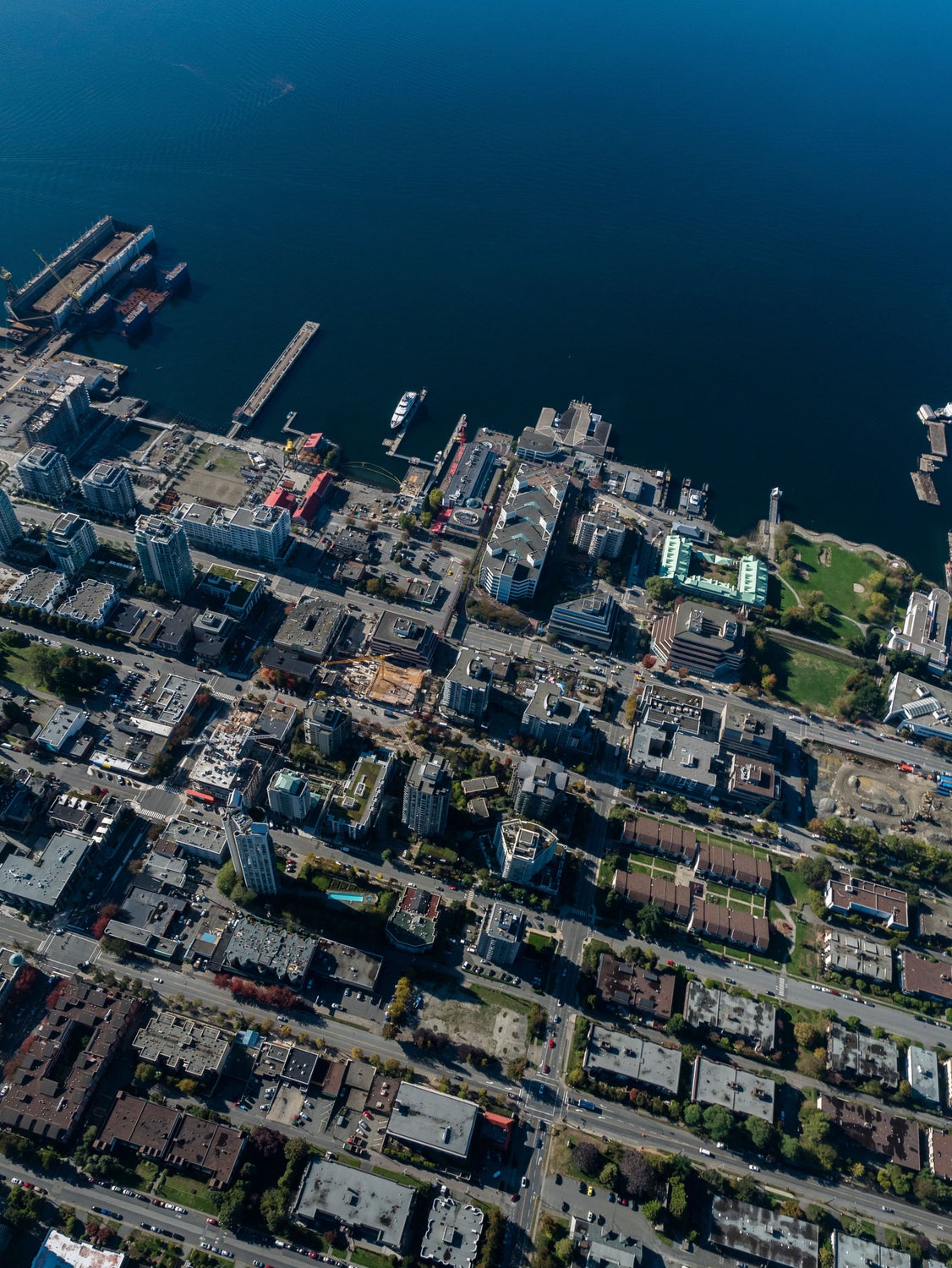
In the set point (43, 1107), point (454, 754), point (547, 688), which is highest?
point (547, 688)

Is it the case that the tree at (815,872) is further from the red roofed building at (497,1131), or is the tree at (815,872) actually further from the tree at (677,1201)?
the red roofed building at (497,1131)

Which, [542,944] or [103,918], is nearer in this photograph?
[103,918]

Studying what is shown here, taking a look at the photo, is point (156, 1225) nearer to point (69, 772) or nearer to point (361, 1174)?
point (361, 1174)

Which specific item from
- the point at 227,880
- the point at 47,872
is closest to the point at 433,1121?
the point at 227,880

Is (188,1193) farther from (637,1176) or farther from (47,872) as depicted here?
(637,1176)

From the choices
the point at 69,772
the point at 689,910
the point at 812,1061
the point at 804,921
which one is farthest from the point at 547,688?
the point at 69,772

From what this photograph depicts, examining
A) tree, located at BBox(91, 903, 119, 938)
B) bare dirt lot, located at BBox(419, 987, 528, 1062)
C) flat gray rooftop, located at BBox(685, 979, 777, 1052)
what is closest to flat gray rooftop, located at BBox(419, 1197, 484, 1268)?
bare dirt lot, located at BBox(419, 987, 528, 1062)

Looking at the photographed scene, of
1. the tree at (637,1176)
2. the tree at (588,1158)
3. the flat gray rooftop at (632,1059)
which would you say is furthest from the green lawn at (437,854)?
the tree at (637,1176)
